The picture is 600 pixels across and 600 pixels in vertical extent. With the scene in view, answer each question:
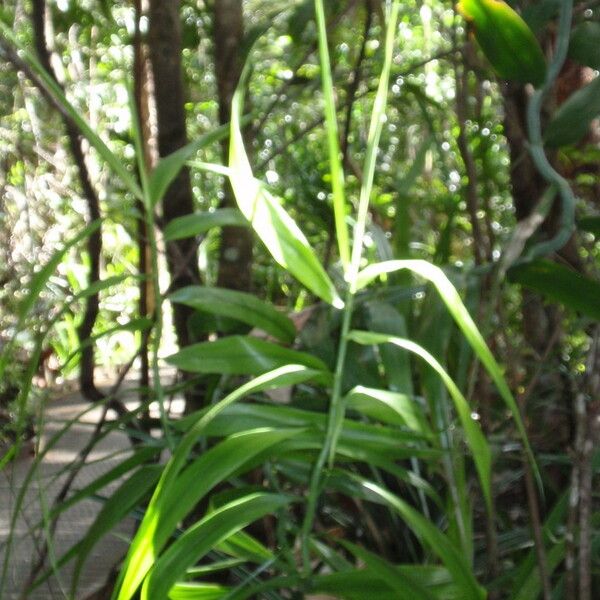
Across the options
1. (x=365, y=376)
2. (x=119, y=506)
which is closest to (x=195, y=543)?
(x=119, y=506)

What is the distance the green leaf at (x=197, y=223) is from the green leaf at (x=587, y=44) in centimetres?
25

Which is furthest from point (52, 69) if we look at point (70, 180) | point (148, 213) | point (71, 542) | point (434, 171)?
point (70, 180)

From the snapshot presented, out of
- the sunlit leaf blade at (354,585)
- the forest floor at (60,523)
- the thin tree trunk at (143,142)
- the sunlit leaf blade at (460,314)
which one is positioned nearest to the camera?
the sunlit leaf blade at (460,314)

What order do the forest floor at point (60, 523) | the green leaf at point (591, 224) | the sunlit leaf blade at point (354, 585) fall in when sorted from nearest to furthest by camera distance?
the sunlit leaf blade at point (354, 585)
the green leaf at point (591, 224)
the forest floor at point (60, 523)

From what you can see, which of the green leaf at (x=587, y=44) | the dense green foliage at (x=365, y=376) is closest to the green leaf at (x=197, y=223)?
the dense green foliage at (x=365, y=376)

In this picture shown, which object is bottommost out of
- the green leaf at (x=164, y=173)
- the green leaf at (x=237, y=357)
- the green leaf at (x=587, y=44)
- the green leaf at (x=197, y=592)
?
the green leaf at (x=197, y=592)

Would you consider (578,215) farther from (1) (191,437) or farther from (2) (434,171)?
(2) (434,171)

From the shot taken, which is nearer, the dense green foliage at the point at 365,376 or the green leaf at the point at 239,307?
the dense green foliage at the point at 365,376

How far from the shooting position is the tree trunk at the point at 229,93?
787mm

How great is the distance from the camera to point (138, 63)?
2.95 ft

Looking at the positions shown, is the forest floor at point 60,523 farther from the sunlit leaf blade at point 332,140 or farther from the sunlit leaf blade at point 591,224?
the sunlit leaf blade at point 591,224

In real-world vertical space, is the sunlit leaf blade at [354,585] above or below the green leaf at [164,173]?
below

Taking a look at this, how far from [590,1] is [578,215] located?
16 cm

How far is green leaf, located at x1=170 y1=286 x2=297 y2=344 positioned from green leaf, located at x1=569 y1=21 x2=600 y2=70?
0.86 feet
